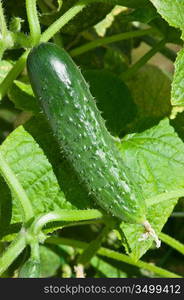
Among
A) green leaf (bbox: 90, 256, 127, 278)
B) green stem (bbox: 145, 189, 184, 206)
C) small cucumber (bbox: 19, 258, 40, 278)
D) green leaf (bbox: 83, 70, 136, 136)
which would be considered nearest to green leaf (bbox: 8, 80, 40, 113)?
green leaf (bbox: 83, 70, 136, 136)

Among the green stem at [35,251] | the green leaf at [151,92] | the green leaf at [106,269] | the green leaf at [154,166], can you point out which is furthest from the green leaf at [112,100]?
the green leaf at [106,269]

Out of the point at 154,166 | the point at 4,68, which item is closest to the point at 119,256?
the point at 154,166

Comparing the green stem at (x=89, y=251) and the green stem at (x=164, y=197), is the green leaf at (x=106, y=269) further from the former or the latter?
the green stem at (x=164, y=197)

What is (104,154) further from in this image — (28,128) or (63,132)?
(28,128)

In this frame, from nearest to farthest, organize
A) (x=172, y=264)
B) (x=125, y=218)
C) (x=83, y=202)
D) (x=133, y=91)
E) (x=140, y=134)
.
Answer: (x=125, y=218) < (x=83, y=202) < (x=140, y=134) < (x=133, y=91) < (x=172, y=264)

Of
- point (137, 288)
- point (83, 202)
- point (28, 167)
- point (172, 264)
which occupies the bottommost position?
point (172, 264)

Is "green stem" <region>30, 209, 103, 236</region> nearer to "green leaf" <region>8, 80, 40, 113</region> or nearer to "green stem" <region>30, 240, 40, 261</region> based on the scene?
"green stem" <region>30, 240, 40, 261</region>

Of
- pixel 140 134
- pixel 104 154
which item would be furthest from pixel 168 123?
pixel 104 154
